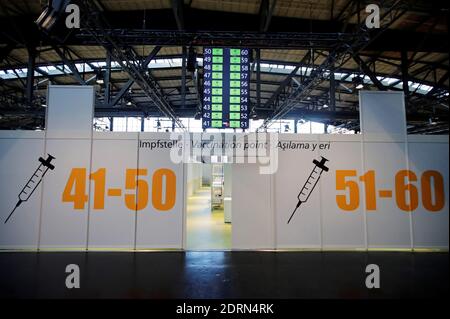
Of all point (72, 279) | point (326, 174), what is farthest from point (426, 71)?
point (72, 279)

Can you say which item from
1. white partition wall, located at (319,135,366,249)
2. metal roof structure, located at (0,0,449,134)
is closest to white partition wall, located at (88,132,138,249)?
metal roof structure, located at (0,0,449,134)

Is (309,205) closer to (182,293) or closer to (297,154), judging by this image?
(297,154)

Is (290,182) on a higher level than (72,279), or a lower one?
higher

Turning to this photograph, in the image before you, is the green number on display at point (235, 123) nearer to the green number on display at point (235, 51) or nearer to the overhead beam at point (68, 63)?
the green number on display at point (235, 51)

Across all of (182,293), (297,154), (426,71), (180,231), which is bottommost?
(182,293)

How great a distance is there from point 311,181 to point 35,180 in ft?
20.3

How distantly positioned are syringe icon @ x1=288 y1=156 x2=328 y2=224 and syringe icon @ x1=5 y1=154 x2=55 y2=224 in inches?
219

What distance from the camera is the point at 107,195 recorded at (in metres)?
5.47

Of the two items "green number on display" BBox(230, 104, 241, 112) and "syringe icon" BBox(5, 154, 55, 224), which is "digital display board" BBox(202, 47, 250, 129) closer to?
"green number on display" BBox(230, 104, 241, 112)

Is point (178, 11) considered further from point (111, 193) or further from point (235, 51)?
point (111, 193)

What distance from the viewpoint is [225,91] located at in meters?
5.87

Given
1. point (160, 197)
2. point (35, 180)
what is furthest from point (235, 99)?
point (35, 180)

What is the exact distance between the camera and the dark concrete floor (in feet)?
11.5

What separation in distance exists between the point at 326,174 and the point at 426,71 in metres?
7.70
